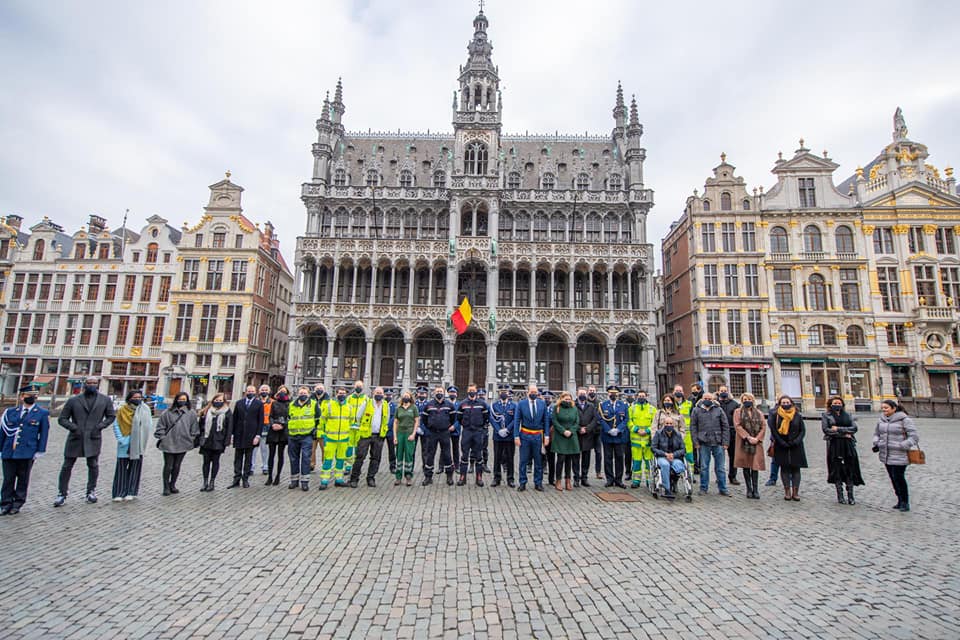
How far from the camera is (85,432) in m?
7.89

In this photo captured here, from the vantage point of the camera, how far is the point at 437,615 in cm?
412

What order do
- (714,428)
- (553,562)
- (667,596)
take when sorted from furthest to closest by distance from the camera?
(714,428), (553,562), (667,596)

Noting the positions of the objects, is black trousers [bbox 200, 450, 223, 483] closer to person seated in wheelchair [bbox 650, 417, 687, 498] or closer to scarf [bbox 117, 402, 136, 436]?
scarf [bbox 117, 402, 136, 436]

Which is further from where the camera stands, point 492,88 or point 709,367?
point 492,88

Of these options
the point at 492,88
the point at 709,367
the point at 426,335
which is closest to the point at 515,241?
the point at 426,335

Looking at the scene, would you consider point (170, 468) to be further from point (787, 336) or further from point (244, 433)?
point (787, 336)

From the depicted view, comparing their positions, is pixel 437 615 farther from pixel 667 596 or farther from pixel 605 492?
pixel 605 492

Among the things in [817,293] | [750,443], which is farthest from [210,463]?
[817,293]

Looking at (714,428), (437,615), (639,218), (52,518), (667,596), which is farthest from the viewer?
(639,218)

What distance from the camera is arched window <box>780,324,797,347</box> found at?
105 feet

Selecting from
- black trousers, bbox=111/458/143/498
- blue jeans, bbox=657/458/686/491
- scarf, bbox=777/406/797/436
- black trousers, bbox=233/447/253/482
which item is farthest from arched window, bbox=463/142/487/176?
black trousers, bbox=111/458/143/498

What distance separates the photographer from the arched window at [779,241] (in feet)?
109

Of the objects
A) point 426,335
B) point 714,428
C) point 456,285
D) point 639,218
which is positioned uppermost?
point 639,218

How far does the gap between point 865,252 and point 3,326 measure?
212 feet
